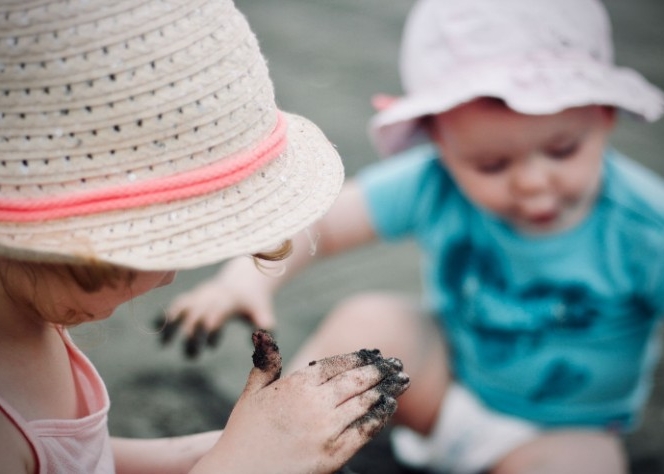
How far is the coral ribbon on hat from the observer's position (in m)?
0.73

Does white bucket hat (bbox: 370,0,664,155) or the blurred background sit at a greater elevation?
white bucket hat (bbox: 370,0,664,155)

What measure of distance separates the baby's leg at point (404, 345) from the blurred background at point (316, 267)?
0.17 meters

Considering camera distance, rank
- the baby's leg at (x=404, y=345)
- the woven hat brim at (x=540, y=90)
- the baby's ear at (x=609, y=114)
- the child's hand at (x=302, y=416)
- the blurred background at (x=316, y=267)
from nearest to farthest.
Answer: the child's hand at (x=302, y=416) < the woven hat brim at (x=540, y=90) < the baby's ear at (x=609, y=114) < the baby's leg at (x=404, y=345) < the blurred background at (x=316, y=267)

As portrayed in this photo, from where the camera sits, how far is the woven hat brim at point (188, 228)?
0.72 metres

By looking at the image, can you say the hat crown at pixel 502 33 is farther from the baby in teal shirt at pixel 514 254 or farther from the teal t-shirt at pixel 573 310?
the teal t-shirt at pixel 573 310

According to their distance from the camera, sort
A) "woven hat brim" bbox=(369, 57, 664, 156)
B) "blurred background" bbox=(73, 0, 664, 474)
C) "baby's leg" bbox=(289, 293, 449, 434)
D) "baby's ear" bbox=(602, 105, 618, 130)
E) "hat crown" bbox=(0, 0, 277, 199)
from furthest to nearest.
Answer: "blurred background" bbox=(73, 0, 664, 474), "baby's leg" bbox=(289, 293, 449, 434), "baby's ear" bbox=(602, 105, 618, 130), "woven hat brim" bbox=(369, 57, 664, 156), "hat crown" bbox=(0, 0, 277, 199)

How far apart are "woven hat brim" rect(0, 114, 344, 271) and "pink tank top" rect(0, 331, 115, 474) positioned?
0.68 feet

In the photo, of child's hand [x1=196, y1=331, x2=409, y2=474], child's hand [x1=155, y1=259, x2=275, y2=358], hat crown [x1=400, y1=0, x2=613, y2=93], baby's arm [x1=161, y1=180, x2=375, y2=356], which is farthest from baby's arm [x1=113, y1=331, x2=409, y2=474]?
hat crown [x1=400, y1=0, x2=613, y2=93]

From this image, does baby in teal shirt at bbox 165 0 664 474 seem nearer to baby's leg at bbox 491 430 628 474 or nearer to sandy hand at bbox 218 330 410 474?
baby's leg at bbox 491 430 628 474

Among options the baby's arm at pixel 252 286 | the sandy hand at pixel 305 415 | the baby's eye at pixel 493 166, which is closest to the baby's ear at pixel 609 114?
the baby's eye at pixel 493 166

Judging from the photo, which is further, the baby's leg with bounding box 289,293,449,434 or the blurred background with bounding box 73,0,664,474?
the blurred background with bounding box 73,0,664,474

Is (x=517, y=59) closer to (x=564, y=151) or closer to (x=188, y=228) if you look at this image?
(x=564, y=151)

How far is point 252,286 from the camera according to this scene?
147cm

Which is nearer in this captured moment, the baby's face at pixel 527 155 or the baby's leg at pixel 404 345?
the baby's face at pixel 527 155
